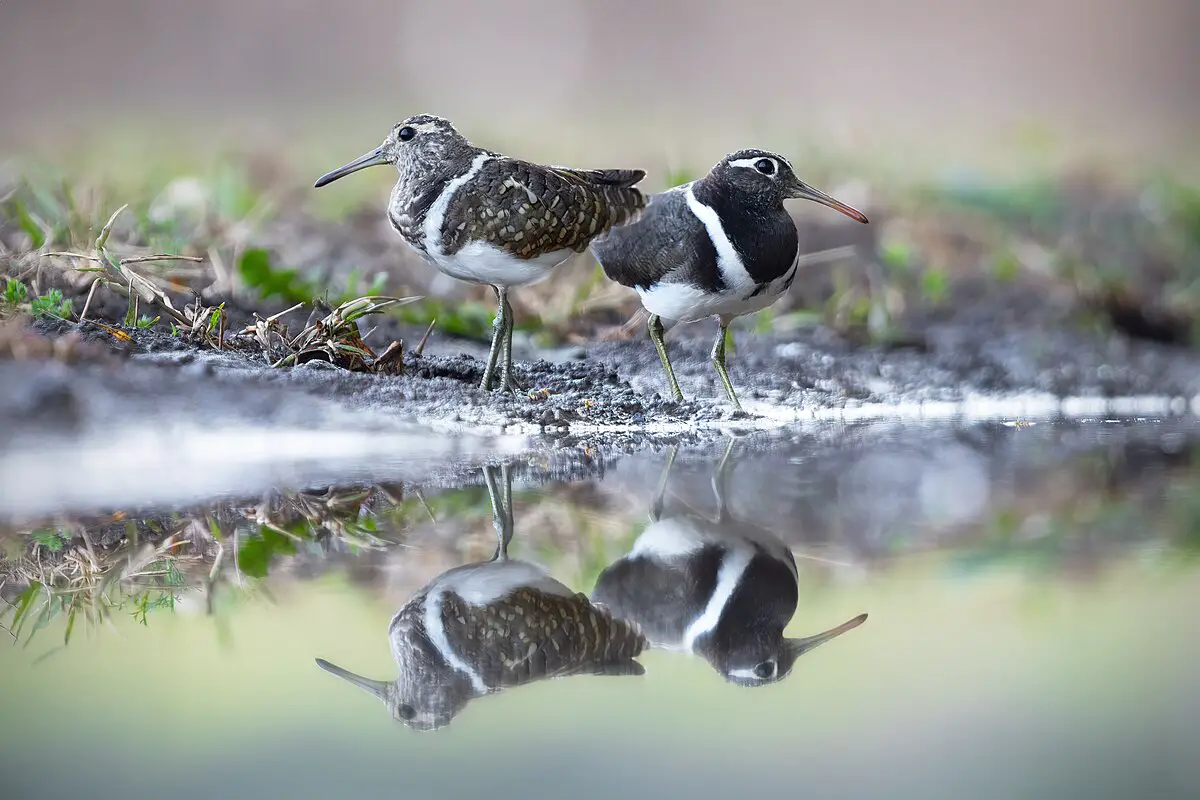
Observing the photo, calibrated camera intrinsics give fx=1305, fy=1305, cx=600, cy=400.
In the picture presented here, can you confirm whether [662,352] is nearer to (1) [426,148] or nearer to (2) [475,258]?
(2) [475,258]

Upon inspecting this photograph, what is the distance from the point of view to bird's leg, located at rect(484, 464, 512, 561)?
2449 mm

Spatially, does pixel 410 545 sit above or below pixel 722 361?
above

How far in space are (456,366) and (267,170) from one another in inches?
99.2

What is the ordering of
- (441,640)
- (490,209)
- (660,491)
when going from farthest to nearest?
(490,209) < (660,491) < (441,640)

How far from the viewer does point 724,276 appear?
149 inches

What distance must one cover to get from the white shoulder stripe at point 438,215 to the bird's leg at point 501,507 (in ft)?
2.58

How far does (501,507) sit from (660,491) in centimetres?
38

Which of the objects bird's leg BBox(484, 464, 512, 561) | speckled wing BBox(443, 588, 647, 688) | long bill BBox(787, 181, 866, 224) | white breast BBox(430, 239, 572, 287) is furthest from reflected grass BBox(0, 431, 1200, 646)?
long bill BBox(787, 181, 866, 224)

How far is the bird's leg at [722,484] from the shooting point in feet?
8.90

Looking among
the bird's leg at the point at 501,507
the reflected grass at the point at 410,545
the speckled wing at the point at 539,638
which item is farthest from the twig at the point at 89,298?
the speckled wing at the point at 539,638

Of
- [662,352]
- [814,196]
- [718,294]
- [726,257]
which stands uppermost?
[814,196]

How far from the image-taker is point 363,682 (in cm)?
187

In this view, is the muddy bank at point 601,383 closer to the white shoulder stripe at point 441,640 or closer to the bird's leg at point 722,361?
the bird's leg at point 722,361

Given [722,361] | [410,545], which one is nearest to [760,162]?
[722,361]
